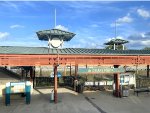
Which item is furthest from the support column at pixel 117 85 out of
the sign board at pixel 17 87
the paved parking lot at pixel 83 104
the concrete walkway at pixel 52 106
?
the sign board at pixel 17 87

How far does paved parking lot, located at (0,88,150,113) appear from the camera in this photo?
20.8m

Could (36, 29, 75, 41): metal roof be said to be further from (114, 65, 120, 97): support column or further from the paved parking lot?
the paved parking lot

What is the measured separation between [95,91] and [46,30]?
8103 mm

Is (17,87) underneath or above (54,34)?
underneath

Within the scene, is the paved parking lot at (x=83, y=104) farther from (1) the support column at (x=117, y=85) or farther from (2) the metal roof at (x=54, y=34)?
(2) the metal roof at (x=54, y=34)

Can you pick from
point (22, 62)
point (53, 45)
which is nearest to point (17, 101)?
point (22, 62)

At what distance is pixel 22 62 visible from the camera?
22.2 m

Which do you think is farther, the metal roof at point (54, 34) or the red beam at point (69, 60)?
the metal roof at point (54, 34)

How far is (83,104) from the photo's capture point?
2308cm

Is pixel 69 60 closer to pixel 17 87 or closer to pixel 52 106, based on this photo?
pixel 52 106

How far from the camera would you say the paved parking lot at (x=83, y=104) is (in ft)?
68.1

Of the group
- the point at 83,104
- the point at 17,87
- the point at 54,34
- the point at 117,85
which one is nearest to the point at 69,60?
the point at 83,104

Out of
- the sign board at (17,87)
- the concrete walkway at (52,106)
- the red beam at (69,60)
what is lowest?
the concrete walkway at (52,106)

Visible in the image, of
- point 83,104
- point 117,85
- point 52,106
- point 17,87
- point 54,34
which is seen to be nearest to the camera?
point 52,106
